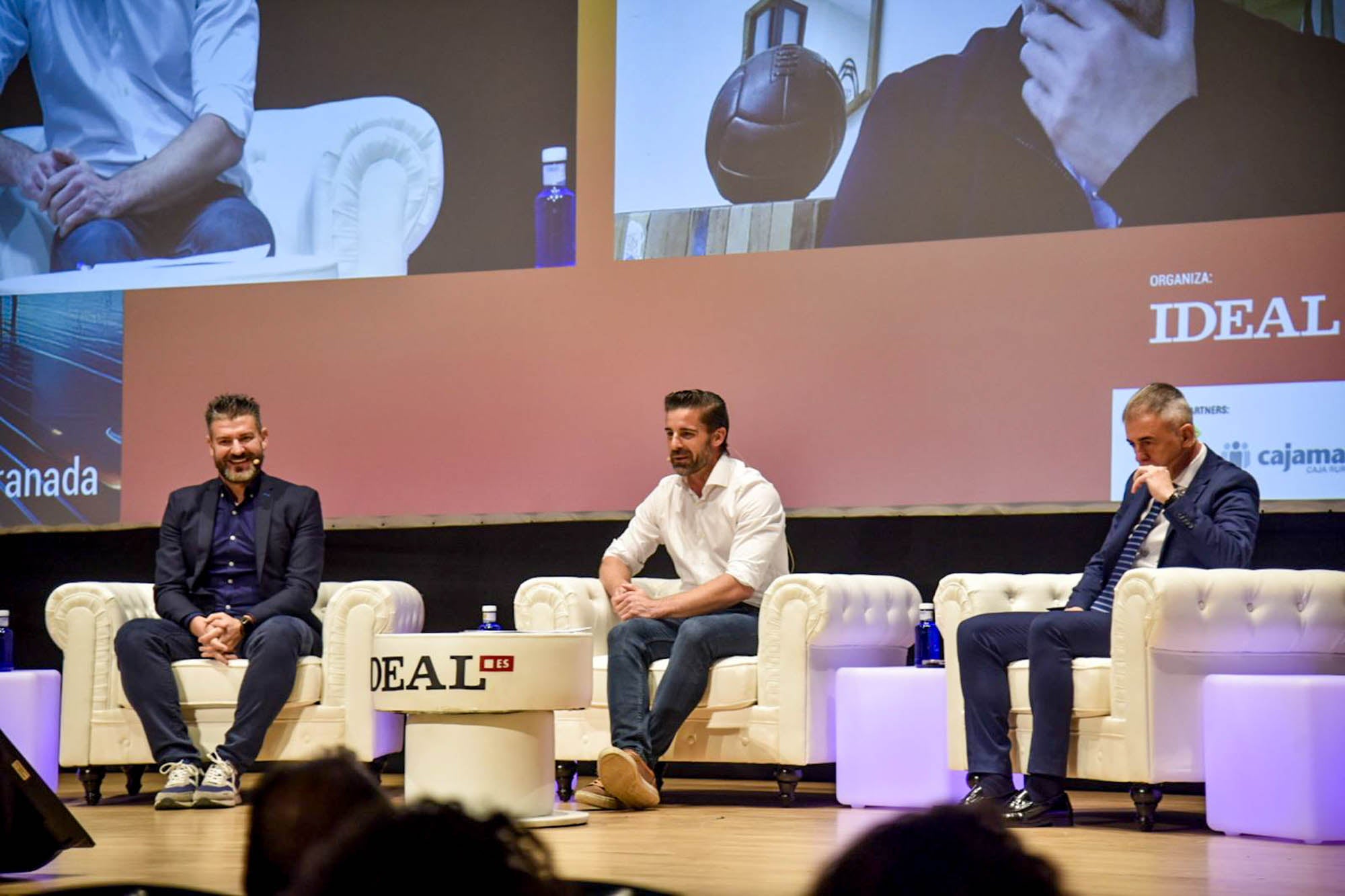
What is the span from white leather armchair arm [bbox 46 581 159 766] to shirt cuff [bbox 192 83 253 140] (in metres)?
1.95

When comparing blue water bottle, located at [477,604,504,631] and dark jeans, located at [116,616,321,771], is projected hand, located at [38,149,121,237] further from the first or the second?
blue water bottle, located at [477,604,504,631]

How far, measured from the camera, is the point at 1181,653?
3.76 meters

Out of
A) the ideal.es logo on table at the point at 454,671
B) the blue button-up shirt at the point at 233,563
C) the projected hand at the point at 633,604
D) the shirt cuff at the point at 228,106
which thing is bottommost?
the ideal.es logo on table at the point at 454,671

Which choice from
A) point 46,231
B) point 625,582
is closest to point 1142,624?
point 625,582

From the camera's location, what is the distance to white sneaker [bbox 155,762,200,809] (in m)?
4.32

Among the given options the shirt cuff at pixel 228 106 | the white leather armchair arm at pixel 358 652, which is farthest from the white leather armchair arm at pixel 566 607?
the shirt cuff at pixel 228 106

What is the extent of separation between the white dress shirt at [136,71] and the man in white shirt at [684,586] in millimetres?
2128

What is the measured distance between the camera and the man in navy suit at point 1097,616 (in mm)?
3850

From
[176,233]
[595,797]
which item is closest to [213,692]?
[595,797]

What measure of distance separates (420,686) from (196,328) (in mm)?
2776

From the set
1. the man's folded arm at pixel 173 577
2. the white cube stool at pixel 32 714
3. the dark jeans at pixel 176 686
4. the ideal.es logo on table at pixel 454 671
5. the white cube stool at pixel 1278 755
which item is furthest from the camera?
the man's folded arm at pixel 173 577

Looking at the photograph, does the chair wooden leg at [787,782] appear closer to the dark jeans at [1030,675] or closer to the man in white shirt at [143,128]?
the dark jeans at [1030,675]

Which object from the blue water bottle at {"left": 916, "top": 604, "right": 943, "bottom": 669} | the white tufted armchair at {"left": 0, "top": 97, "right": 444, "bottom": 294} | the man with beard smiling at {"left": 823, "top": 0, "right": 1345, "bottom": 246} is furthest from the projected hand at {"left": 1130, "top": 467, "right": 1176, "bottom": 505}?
the white tufted armchair at {"left": 0, "top": 97, "right": 444, "bottom": 294}

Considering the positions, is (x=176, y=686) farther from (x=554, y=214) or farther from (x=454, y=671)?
(x=554, y=214)
